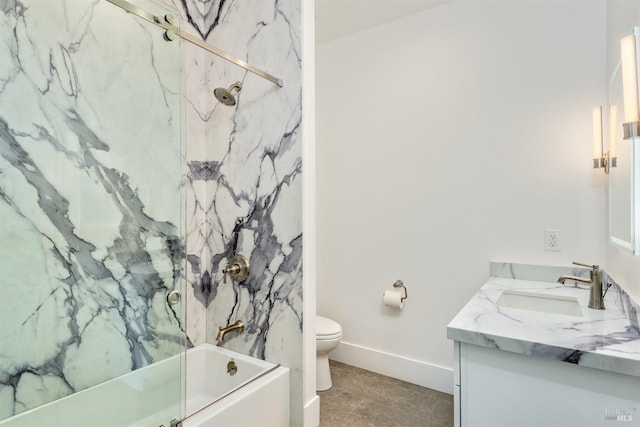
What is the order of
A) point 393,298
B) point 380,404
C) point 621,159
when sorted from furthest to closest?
point 393,298 → point 380,404 → point 621,159

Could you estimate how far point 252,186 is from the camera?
202 cm

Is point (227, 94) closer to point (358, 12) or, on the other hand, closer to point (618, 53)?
point (358, 12)

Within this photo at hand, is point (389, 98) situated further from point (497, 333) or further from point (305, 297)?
point (497, 333)

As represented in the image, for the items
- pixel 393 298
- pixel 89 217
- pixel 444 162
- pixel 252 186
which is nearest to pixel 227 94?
pixel 252 186

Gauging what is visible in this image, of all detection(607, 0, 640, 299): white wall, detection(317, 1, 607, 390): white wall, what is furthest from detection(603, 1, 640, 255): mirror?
detection(317, 1, 607, 390): white wall

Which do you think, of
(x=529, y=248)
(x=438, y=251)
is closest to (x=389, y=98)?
(x=438, y=251)

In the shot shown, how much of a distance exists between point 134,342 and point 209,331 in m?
0.52

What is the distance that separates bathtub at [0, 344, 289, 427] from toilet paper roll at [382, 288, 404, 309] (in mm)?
922

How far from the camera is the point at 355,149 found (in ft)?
8.91

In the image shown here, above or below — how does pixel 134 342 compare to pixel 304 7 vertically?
below

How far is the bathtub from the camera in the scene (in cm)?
146

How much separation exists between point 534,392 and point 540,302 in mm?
786

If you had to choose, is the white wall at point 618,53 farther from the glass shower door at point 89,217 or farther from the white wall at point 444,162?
the glass shower door at point 89,217

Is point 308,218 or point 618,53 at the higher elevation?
point 618,53
